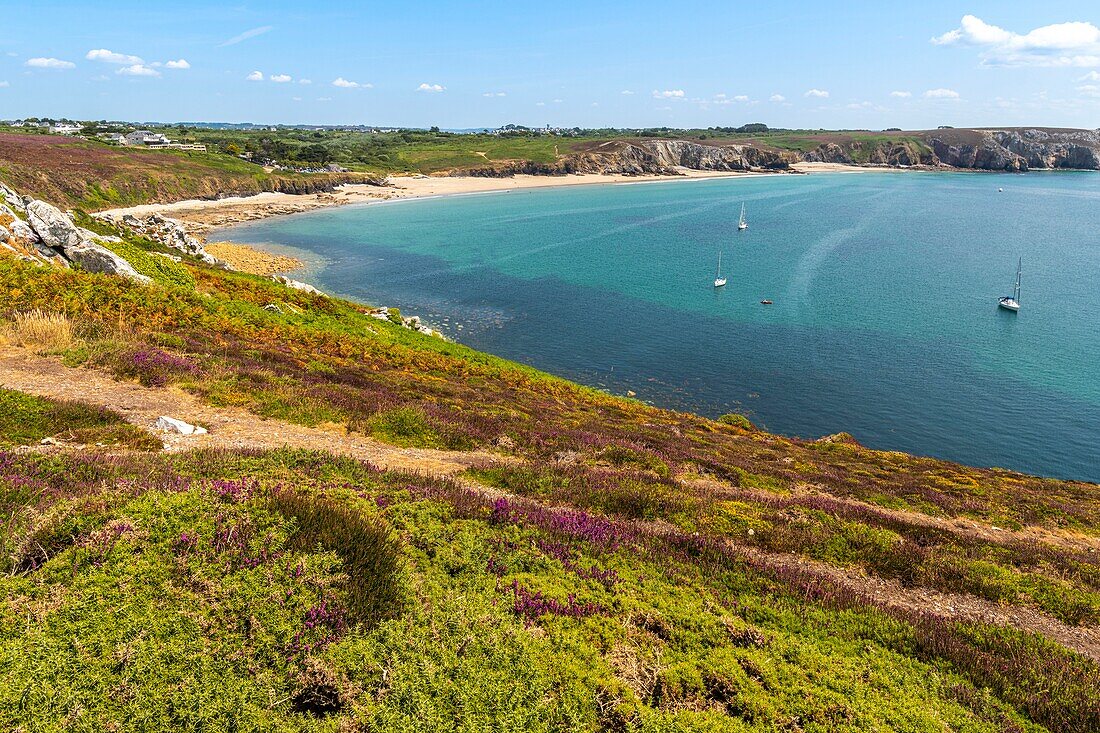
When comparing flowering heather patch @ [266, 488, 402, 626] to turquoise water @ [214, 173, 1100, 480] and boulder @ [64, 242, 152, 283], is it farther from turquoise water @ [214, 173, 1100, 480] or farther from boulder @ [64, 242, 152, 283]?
turquoise water @ [214, 173, 1100, 480]

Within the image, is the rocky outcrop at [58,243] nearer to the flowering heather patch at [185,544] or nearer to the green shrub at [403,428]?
the green shrub at [403,428]

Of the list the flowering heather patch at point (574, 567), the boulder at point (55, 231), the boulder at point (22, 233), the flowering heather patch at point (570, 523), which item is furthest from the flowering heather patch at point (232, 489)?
the boulder at point (55, 231)

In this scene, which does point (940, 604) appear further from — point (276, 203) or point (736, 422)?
point (276, 203)

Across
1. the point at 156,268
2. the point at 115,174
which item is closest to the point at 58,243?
the point at 156,268

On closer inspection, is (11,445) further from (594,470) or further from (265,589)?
(594,470)

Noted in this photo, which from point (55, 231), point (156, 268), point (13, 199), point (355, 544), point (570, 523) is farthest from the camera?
point (13, 199)
